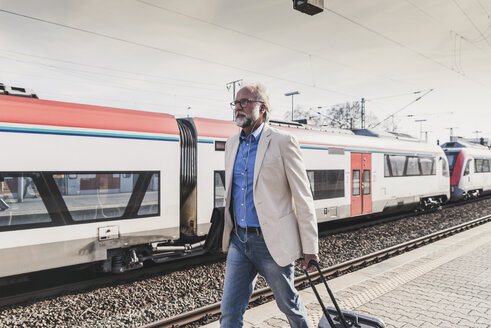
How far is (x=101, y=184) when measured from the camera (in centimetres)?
552

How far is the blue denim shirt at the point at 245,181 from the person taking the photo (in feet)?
8.19

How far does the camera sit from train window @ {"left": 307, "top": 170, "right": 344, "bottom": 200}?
8.95m

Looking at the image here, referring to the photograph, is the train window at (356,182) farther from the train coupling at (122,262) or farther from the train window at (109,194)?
the train coupling at (122,262)

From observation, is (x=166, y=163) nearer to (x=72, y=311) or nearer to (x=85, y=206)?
(x=85, y=206)

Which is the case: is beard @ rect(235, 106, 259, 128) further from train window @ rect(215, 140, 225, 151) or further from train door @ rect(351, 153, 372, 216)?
train door @ rect(351, 153, 372, 216)

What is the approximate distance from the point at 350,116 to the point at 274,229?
157 feet

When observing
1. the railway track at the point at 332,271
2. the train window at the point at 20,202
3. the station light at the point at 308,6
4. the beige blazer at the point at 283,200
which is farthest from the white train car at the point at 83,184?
the beige blazer at the point at 283,200

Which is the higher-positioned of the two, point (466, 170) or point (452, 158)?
point (452, 158)

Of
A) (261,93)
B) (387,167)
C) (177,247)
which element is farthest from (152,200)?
(387,167)

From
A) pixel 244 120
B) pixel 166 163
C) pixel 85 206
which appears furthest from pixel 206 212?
pixel 244 120

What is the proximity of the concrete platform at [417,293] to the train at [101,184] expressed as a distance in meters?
1.55

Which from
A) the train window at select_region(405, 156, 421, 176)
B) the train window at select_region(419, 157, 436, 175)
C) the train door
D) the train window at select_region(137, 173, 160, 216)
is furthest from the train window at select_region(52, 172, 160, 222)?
the train window at select_region(419, 157, 436, 175)

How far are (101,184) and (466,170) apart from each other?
17858mm

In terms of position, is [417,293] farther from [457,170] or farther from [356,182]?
[457,170]
